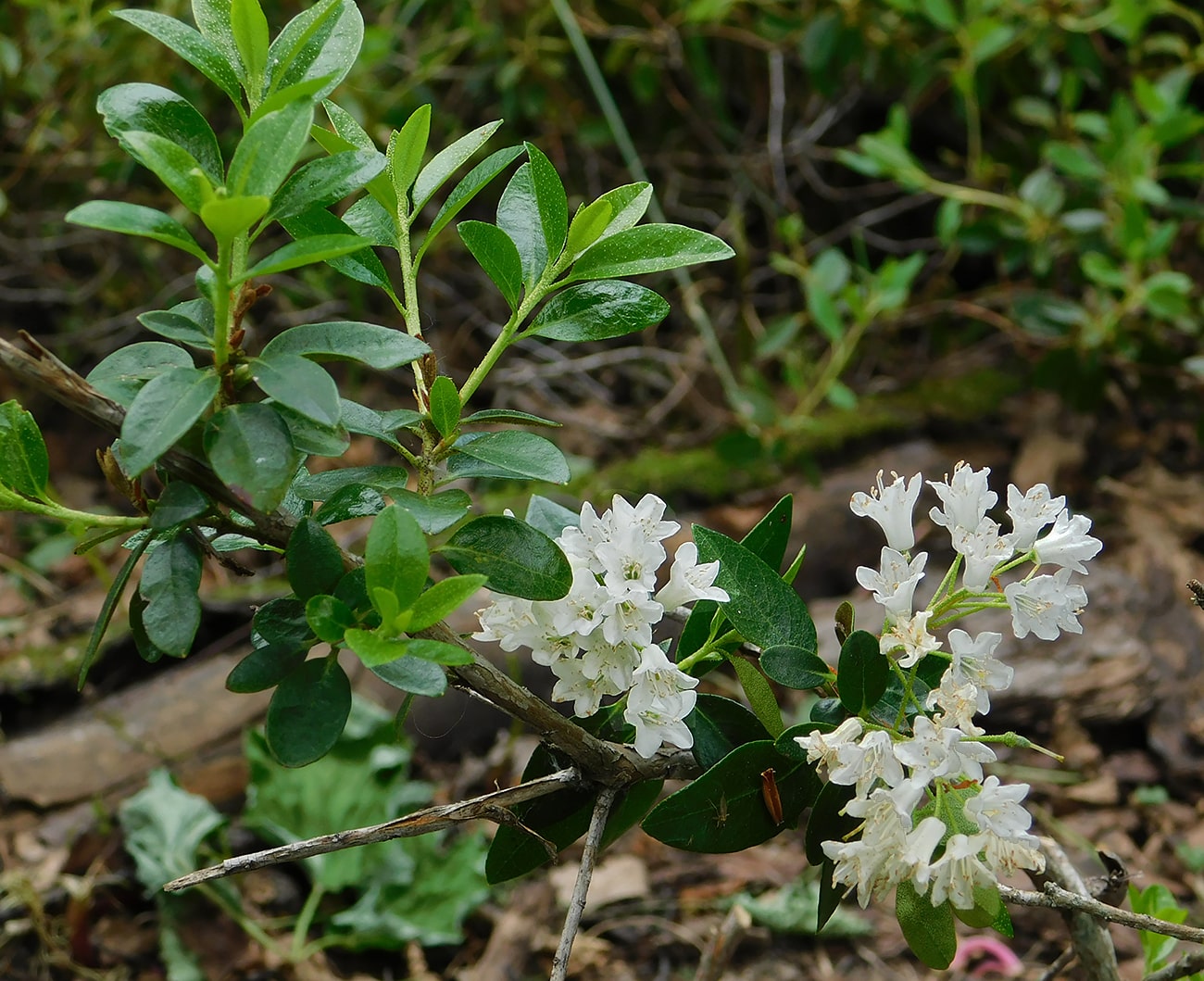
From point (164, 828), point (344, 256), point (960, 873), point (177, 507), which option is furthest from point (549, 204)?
point (164, 828)

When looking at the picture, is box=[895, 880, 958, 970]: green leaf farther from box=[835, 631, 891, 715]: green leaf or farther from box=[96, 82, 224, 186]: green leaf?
box=[96, 82, 224, 186]: green leaf

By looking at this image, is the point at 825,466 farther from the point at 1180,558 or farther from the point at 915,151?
the point at 915,151

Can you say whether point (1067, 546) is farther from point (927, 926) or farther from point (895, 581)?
point (927, 926)

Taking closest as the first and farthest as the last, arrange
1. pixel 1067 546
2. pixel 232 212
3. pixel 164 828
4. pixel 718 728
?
pixel 232 212
pixel 1067 546
pixel 718 728
pixel 164 828

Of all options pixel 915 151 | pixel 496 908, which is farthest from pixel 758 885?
pixel 915 151

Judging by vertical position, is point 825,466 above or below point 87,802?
below

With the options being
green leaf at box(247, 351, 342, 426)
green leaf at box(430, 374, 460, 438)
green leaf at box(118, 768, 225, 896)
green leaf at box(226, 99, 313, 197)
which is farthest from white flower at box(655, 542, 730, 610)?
green leaf at box(118, 768, 225, 896)
